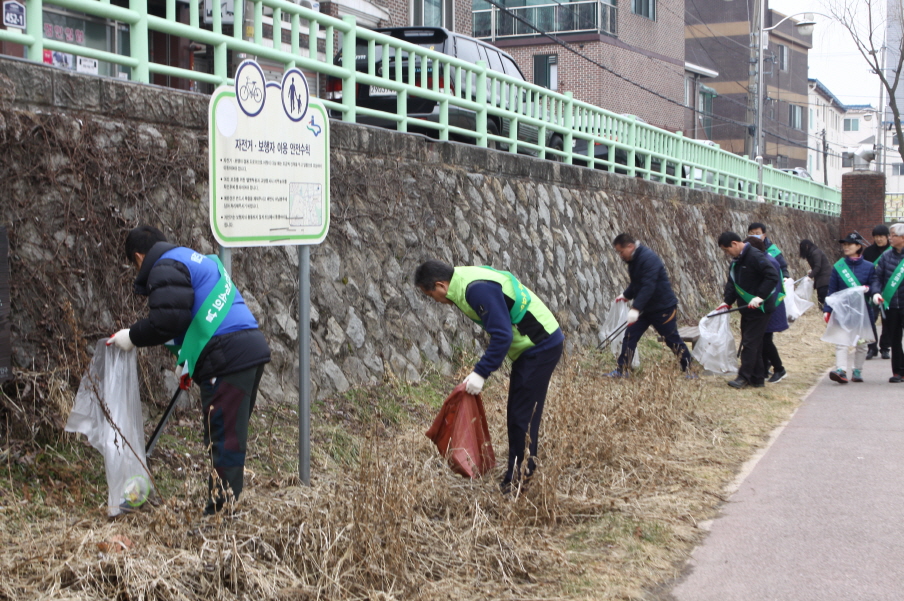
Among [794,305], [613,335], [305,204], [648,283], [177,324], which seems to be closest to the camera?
[177,324]

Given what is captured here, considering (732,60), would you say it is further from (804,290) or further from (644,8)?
(804,290)

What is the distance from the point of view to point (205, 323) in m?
4.49

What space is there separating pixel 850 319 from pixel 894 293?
24.2 inches

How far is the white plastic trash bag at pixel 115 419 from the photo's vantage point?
461 cm

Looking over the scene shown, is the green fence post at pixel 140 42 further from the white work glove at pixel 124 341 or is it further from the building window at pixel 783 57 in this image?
the building window at pixel 783 57

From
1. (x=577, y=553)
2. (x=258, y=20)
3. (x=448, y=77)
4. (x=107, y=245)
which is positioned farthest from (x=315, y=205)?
(x=448, y=77)

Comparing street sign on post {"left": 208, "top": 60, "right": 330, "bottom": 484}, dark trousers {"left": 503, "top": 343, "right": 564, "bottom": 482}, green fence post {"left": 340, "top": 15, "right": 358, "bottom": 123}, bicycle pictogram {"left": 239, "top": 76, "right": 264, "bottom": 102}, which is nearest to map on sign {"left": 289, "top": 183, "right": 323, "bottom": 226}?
street sign on post {"left": 208, "top": 60, "right": 330, "bottom": 484}

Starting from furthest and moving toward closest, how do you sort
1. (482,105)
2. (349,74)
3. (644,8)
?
1. (644,8)
2. (482,105)
3. (349,74)

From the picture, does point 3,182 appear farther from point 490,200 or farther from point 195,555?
point 490,200

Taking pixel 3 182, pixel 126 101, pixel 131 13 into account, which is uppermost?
pixel 131 13

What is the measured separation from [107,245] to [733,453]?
16.2 ft

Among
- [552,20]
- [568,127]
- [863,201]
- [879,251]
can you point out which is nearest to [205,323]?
[568,127]

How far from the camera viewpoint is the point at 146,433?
228 inches

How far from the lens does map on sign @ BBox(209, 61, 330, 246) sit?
178 inches
